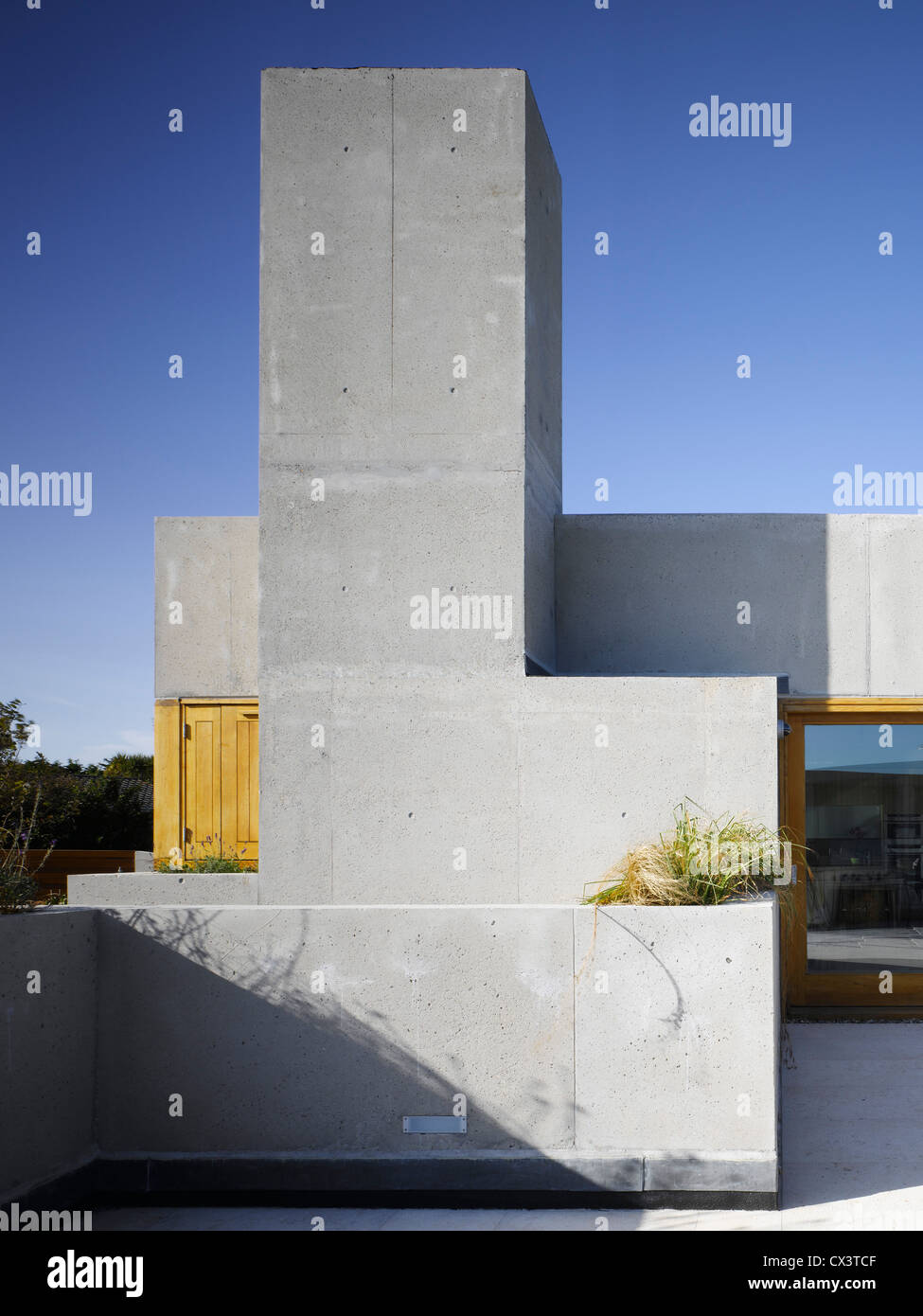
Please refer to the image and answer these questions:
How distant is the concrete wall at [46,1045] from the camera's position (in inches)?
157

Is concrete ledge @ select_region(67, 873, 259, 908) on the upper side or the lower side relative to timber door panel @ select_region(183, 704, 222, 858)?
lower

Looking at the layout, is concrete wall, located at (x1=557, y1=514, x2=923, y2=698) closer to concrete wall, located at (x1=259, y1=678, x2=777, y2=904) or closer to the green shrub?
concrete wall, located at (x1=259, y1=678, x2=777, y2=904)

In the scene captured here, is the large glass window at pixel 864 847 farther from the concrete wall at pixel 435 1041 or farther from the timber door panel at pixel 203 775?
the timber door panel at pixel 203 775

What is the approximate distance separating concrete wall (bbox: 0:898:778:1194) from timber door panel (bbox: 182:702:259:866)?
4.89 meters

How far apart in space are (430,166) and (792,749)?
478 centimetres

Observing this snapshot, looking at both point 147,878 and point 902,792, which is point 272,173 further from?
point 902,792

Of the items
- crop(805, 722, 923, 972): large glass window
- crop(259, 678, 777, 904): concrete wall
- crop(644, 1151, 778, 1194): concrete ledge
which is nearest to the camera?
crop(644, 1151, 778, 1194): concrete ledge

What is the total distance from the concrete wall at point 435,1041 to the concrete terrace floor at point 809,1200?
0.14 metres

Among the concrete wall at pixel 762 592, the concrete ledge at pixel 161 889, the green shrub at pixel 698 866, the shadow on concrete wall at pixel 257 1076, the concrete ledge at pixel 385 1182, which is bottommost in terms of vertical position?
the concrete ledge at pixel 385 1182

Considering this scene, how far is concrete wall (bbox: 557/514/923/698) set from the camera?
7238 millimetres

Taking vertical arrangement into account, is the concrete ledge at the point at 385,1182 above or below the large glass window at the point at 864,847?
below

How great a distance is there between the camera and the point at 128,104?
848 cm

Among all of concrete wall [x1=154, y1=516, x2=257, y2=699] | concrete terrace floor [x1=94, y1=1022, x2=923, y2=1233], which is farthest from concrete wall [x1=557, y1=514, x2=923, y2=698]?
concrete wall [x1=154, y1=516, x2=257, y2=699]

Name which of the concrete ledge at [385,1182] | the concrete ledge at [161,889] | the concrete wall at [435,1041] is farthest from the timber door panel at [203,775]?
the concrete ledge at [385,1182]
